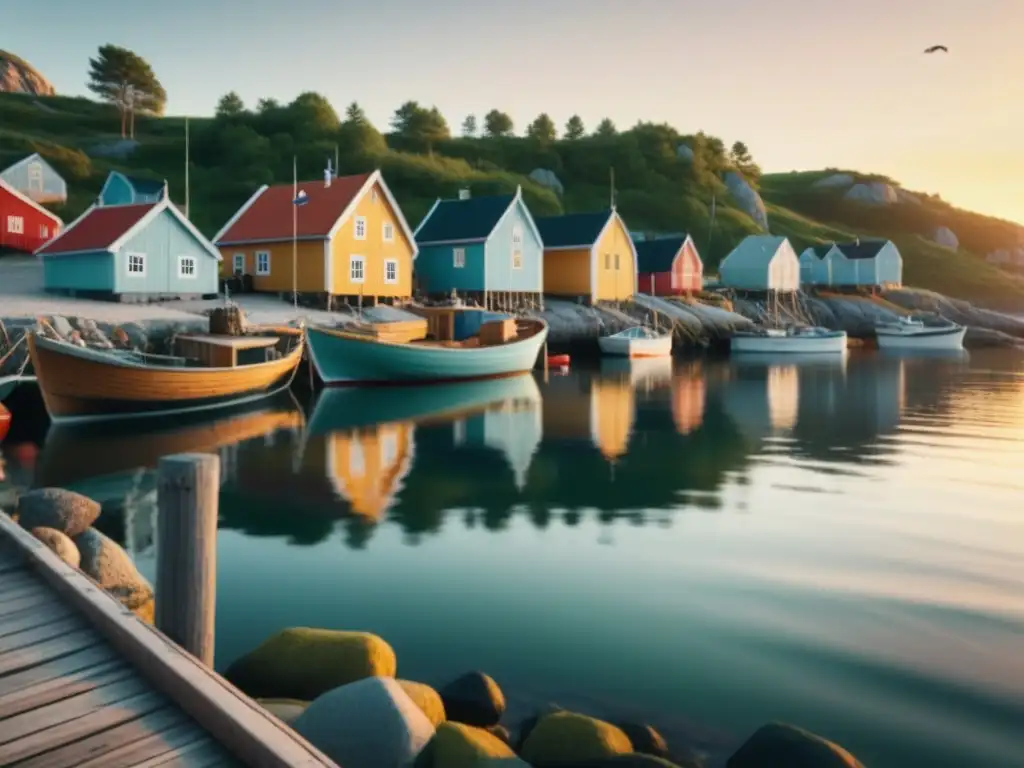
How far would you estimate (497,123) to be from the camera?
12900 cm

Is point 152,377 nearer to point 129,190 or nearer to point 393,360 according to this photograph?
point 393,360

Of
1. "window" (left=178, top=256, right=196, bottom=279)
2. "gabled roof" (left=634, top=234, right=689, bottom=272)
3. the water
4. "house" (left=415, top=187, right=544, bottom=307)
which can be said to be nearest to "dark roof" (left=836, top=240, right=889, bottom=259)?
"gabled roof" (left=634, top=234, right=689, bottom=272)

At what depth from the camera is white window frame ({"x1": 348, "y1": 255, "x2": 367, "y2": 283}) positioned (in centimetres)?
4347

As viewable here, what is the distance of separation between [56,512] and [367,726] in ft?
20.4

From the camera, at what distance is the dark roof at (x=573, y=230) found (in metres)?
58.5

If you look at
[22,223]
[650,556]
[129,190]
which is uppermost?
[129,190]

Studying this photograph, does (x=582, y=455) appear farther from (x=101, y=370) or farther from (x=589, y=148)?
(x=589, y=148)

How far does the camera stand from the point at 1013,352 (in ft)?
222

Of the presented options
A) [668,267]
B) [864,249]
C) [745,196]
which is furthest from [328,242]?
[745,196]

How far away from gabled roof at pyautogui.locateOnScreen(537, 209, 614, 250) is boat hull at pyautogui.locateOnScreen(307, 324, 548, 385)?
76.4 feet

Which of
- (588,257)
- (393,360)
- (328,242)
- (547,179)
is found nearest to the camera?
(393,360)

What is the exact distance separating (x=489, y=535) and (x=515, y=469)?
5.42 meters

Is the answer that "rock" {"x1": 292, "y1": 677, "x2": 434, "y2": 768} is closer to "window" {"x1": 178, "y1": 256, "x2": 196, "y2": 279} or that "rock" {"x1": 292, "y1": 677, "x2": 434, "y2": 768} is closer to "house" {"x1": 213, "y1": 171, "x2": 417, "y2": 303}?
"window" {"x1": 178, "y1": 256, "x2": 196, "y2": 279}

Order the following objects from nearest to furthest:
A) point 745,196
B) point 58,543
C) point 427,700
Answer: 1. point 427,700
2. point 58,543
3. point 745,196
